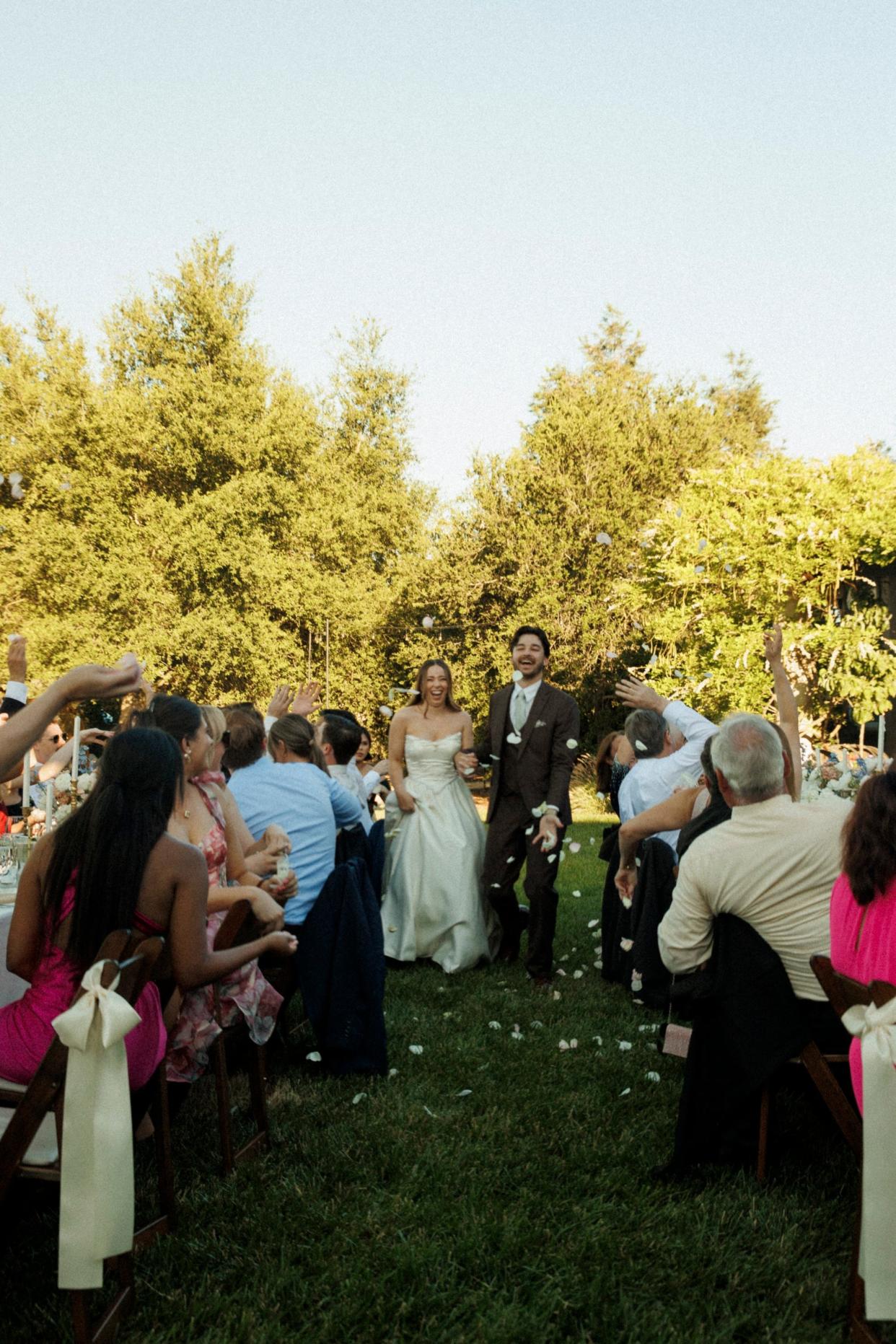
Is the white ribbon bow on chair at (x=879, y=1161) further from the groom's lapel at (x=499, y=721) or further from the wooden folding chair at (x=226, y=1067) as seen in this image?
the groom's lapel at (x=499, y=721)

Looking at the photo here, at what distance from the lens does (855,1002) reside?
257 cm

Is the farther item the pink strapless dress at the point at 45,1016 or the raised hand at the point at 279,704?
the raised hand at the point at 279,704

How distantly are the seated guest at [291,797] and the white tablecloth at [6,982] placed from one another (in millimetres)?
1386

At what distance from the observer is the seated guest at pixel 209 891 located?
355 cm

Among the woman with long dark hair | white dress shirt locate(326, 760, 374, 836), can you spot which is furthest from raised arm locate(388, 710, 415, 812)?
the woman with long dark hair

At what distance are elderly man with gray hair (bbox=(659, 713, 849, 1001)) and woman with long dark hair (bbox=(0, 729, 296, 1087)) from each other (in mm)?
1554

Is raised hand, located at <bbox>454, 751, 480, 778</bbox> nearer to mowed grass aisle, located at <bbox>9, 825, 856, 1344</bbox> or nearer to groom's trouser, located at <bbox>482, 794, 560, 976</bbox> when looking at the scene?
groom's trouser, located at <bbox>482, 794, 560, 976</bbox>

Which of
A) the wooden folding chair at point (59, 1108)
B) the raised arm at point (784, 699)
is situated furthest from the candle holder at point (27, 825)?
the raised arm at point (784, 699)

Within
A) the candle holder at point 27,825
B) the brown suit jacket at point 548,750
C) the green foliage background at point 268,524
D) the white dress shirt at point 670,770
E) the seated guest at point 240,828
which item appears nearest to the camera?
the seated guest at point 240,828

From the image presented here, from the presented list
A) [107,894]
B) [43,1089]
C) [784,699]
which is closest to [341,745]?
[784,699]

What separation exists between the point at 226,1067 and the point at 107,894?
136 centimetres

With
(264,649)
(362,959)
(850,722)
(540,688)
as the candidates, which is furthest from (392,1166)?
(264,649)

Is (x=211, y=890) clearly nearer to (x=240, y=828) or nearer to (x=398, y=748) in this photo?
(x=240, y=828)

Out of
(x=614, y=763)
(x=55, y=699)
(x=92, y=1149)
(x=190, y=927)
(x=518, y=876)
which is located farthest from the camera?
(x=614, y=763)
